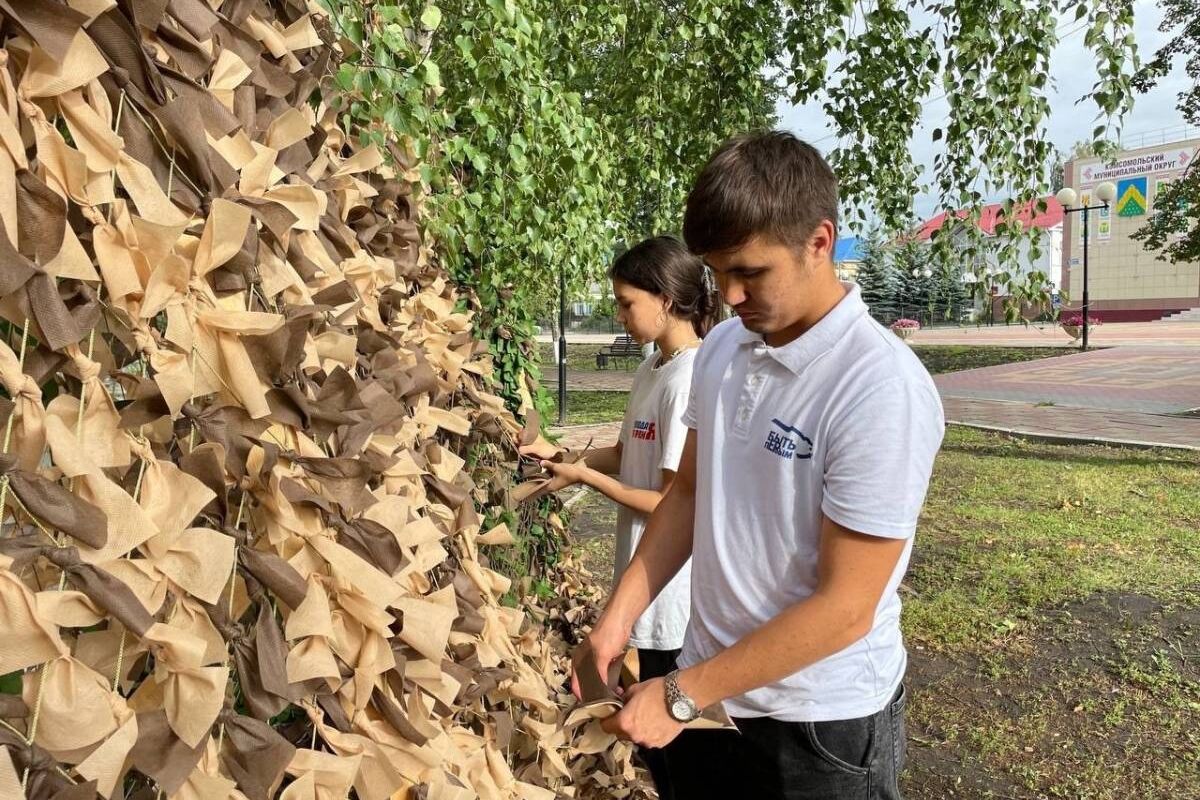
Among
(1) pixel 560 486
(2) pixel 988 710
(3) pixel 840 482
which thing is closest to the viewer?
(3) pixel 840 482

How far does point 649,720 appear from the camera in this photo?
147 cm

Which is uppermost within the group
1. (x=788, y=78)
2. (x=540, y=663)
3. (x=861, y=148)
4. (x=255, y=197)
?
(x=788, y=78)

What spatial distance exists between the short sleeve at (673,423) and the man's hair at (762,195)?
0.97 m

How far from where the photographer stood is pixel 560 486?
8.87ft

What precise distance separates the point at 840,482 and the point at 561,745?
3.13 ft

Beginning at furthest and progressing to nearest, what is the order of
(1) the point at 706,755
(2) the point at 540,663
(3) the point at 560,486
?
(3) the point at 560,486, (2) the point at 540,663, (1) the point at 706,755

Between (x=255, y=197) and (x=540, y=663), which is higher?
(x=255, y=197)

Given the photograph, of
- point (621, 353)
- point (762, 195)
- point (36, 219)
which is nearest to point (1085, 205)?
point (621, 353)

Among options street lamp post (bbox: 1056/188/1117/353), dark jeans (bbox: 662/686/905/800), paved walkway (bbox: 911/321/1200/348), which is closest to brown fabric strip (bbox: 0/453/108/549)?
dark jeans (bbox: 662/686/905/800)

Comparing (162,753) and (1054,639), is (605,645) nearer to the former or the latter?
(162,753)

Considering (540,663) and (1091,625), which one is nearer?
(540,663)

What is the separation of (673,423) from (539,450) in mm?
435

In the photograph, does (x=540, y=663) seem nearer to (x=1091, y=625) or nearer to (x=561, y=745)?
(x=561, y=745)

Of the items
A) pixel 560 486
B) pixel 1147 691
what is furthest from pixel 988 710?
pixel 560 486
